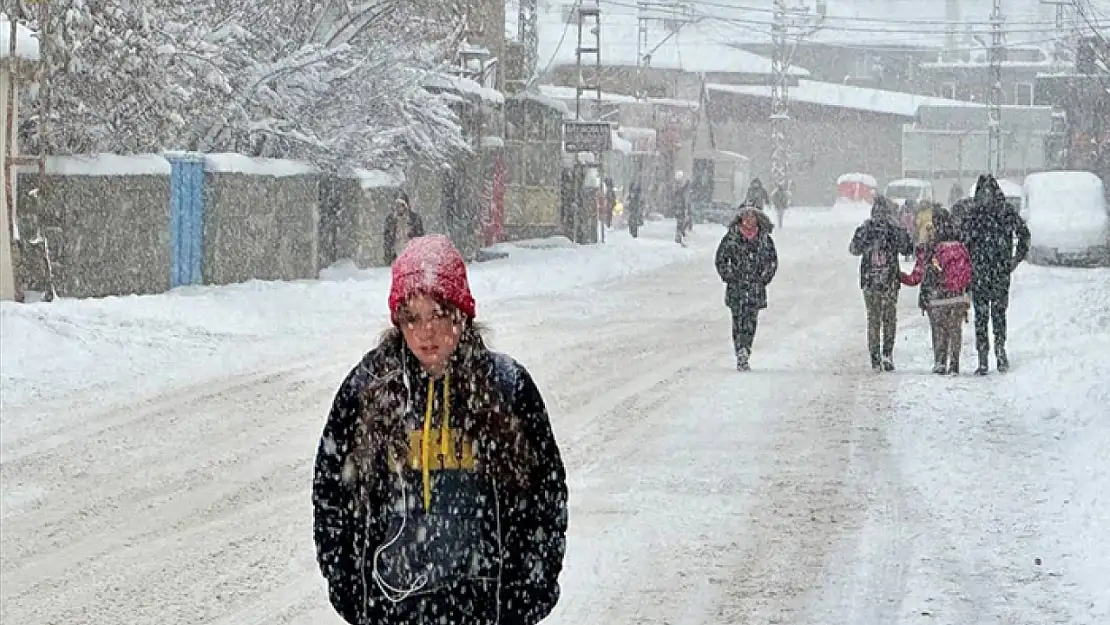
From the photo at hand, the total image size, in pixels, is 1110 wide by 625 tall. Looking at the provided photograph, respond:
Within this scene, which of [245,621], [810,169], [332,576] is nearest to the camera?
[332,576]

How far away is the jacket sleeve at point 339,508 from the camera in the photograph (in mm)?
3969

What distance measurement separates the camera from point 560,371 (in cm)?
1652

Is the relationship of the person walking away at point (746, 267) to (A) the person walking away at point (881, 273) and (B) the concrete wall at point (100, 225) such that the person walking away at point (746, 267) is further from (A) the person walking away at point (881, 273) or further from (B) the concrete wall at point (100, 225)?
(B) the concrete wall at point (100, 225)

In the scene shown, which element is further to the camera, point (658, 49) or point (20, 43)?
point (658, 49)

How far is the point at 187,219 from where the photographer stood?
80.0 ft

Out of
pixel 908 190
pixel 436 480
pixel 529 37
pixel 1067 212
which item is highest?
pixel 529 37

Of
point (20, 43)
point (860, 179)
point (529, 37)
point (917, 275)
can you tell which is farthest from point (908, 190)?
point (917, 275)

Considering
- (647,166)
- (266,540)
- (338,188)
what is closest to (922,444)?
(266,540)

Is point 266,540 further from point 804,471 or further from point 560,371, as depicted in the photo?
point 560,371

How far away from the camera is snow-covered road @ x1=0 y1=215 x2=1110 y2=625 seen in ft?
25.3

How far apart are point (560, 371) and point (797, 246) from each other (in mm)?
31946

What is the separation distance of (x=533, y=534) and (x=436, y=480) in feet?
0.84

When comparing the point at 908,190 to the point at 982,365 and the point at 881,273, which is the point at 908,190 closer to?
the point at 881,273

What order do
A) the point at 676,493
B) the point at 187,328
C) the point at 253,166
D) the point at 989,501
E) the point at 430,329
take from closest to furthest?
the point at 430,329
the point at 989,501
the point at 676,493
the point at 187,328
the point at 253,166
